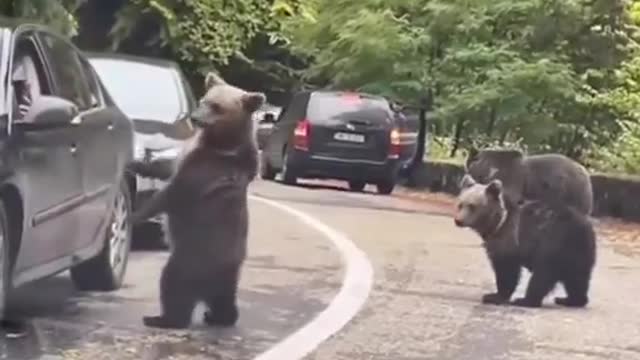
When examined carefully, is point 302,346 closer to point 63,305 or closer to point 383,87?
point 63,305

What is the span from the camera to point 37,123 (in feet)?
28.2

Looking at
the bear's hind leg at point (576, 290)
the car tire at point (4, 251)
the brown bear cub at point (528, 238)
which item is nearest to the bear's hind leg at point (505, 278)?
the brown bear cub at point (528, 238)

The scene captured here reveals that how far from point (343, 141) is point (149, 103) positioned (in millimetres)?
12865

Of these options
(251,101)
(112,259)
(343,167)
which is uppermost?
(251,101)

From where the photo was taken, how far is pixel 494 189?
36.4 ft

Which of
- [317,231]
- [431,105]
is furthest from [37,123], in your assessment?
[431,105]

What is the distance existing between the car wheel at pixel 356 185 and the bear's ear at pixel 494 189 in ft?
53.8

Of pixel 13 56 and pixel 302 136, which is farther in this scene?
pixel 302 136

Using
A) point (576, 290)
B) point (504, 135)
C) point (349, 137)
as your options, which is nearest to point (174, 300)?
point (576, 290)

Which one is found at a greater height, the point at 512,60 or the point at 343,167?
the point at 512,60

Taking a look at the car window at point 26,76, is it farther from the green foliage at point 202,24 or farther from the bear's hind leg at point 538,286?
the green foliage at point 202,24

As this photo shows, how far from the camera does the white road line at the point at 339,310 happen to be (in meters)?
8.86

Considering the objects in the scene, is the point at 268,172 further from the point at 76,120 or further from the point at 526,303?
the point at 76,120

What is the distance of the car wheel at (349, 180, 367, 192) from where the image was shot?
27594mm
